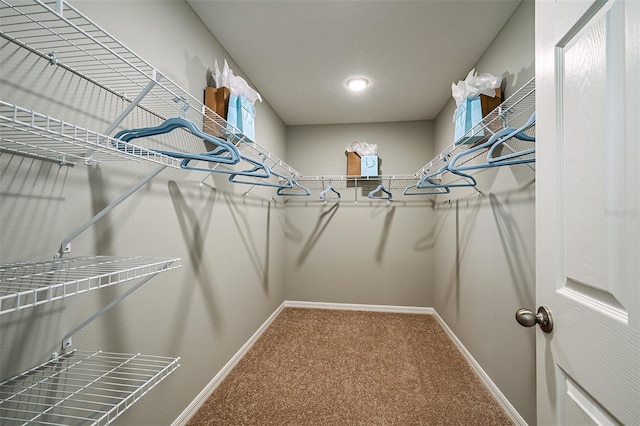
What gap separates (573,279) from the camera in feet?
1.96

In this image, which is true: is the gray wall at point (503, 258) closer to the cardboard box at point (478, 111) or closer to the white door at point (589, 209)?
the cardboard box at point (478, 111)

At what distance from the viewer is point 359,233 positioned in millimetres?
3246

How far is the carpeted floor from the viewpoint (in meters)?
1.52

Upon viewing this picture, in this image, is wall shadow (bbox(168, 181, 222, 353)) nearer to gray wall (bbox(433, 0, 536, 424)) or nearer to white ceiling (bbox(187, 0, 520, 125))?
white ceiling (bbox(187, 0, 520, 125))

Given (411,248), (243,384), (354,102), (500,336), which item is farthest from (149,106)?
(411,248)

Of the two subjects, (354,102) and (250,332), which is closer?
(250,332)

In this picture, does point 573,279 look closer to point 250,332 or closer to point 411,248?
point 250,332

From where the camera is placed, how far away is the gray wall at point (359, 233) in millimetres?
3160

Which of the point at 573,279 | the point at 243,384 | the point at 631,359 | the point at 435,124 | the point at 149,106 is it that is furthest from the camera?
the point at 435,124

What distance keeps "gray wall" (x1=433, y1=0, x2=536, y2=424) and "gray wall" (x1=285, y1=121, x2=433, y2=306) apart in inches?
30.4

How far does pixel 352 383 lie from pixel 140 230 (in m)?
1.70

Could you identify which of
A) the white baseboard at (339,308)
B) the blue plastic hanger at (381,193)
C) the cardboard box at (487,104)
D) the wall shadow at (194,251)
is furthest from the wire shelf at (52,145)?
the blue plastic hanger at (381,193)

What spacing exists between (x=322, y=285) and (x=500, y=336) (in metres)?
2.03

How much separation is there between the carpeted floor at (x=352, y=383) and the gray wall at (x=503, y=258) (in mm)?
252
